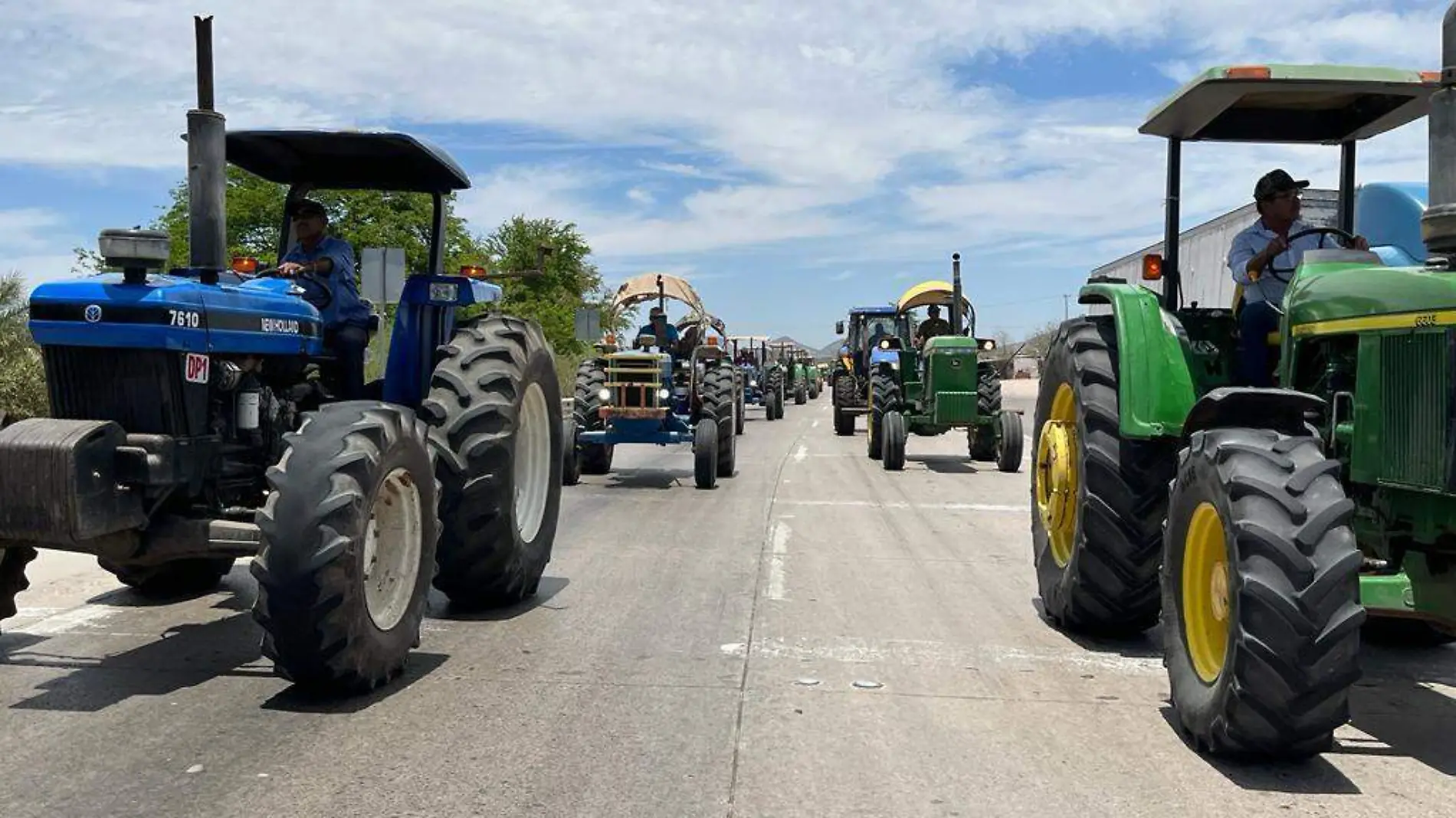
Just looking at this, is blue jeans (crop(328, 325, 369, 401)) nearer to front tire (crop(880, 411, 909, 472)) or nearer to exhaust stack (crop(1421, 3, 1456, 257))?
exhaust stack (crop(1421, 3, 1456, 257))

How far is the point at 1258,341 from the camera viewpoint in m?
6.04

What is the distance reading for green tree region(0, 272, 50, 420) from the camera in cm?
1269

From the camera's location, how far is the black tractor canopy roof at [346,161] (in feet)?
22.6

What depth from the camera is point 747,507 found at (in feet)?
41.0

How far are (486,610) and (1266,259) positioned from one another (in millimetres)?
4415

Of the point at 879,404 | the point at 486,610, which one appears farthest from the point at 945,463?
the point at 486,610

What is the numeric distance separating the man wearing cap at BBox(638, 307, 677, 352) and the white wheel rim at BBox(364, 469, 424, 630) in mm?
11451

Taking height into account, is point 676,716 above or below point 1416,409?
below

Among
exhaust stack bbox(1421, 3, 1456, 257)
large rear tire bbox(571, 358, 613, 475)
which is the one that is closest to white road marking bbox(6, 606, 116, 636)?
exhaust stack bbox(1421, 3, 1456, 257)

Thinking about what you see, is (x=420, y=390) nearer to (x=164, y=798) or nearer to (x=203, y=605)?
(x=203, y=605)

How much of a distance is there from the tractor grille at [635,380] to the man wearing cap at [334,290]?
768 centimetres

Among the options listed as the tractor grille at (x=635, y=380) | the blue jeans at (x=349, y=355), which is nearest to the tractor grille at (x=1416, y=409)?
the blue jeans at (x=349, y=355)

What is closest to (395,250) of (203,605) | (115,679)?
(203,605)

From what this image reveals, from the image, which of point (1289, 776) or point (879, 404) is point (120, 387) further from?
point (879, 404)
